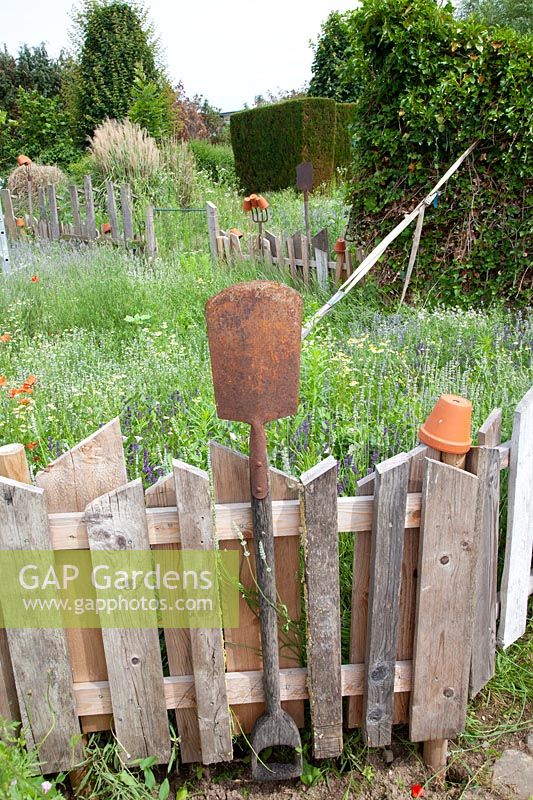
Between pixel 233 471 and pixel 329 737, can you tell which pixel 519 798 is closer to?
pixel 329 737

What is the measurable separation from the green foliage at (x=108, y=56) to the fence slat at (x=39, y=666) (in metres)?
19.0

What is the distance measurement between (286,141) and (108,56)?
694cm

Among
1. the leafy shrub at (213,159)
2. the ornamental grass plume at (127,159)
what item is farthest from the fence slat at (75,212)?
the leafy shrub at (213,159)

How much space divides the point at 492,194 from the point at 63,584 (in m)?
4.77

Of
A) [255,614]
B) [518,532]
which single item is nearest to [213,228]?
[518,532]

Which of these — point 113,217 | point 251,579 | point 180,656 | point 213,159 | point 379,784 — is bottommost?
point 379,784

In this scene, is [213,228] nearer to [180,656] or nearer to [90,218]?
[90,218]

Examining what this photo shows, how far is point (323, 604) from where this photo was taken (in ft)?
5.99

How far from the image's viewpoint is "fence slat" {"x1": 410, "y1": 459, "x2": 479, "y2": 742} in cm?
179

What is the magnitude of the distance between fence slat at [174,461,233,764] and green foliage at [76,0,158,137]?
19.0 m

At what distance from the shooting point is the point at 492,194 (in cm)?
529

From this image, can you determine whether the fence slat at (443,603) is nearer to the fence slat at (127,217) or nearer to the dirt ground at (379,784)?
the dirt ground at (379,784)

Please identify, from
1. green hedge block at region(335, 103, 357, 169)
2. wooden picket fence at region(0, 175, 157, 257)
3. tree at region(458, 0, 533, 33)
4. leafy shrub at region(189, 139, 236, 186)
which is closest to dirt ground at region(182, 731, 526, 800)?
wooden picket fence at region(0, 175, 157, 257)

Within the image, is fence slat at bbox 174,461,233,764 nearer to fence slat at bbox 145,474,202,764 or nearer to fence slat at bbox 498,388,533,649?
fence slat at bbox 145,474,202,764
